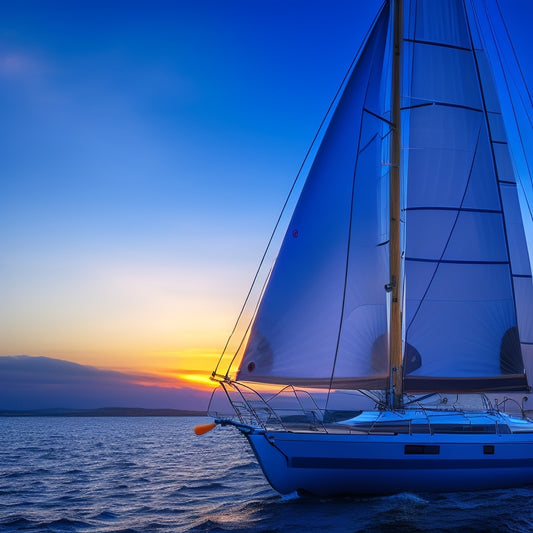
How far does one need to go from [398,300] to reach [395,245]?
5.38ft

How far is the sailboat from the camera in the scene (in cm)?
1372

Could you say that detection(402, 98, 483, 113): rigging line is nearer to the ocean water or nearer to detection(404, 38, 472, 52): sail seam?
detection(404, 38, 472, 52): sail seam

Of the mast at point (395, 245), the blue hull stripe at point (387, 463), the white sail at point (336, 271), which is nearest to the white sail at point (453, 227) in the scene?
the mast at point (395, 245)

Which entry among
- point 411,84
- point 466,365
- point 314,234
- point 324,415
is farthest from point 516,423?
point 411,84

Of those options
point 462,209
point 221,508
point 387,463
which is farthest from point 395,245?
point 221,508

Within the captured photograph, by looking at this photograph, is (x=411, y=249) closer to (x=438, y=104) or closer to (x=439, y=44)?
(x=438, y=104)

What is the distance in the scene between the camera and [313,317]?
47.8ft

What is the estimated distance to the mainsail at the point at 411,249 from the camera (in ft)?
47.9

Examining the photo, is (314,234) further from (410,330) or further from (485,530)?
(485,530)

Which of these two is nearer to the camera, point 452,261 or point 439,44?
point 452,261

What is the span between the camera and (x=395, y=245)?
1611 centimetres

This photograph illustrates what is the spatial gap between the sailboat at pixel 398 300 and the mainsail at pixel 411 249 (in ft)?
0.14

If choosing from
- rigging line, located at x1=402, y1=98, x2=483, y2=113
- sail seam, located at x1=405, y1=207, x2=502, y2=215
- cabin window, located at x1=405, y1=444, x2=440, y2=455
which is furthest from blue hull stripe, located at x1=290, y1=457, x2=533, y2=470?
rigging line, located at x1=402, y1=98, x2=483, y2=113

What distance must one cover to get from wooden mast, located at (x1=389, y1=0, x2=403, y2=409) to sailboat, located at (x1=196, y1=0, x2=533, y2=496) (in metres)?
0.04
